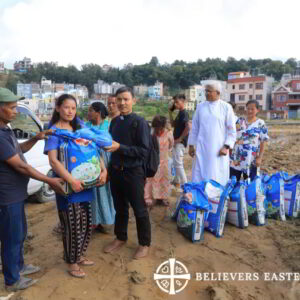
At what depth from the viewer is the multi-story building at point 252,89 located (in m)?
51.0

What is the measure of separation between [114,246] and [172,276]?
2.34 ft

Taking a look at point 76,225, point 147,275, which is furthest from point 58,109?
point 147,275

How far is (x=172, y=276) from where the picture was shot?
274 centimetres

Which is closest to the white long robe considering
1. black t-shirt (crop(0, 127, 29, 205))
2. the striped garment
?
the striped garment

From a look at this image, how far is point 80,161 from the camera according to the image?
7.78 ft

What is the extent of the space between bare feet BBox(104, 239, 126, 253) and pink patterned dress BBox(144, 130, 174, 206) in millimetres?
1391

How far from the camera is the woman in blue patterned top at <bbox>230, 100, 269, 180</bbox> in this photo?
4.36 meters

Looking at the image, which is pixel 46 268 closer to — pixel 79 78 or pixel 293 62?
pixel 79 78

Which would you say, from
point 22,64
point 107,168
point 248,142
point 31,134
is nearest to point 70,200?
point 107,168

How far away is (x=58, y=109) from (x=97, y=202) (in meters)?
1.33

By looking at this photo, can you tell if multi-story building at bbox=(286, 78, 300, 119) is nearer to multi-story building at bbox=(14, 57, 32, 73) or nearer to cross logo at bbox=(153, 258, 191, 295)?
cross logo at bbox=(153, 258, 191, 295)

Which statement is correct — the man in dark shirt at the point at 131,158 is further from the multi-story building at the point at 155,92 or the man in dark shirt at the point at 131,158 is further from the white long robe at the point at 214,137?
the multi-story building at the point at 155,92

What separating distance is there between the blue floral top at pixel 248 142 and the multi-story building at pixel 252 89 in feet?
158

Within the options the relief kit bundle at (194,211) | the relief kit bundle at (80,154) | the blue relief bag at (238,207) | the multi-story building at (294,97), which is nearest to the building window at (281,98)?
the multi-story building at (294,97)
